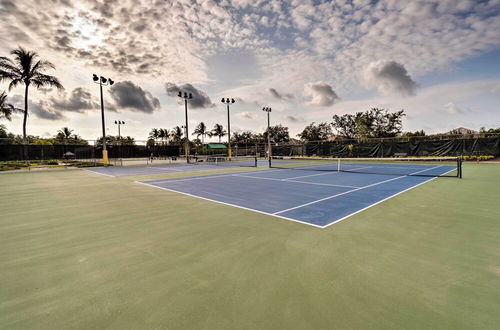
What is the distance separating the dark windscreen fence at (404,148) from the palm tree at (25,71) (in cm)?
3324

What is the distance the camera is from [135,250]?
3.54 metres

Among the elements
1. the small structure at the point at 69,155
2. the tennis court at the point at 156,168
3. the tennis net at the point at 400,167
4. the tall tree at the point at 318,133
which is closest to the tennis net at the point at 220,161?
the tennis court at the point at 156,168

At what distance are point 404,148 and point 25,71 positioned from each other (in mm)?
43891

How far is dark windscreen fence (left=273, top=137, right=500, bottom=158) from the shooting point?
2308 cm

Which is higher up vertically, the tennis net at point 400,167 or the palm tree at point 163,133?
the palm tree at point 163,133

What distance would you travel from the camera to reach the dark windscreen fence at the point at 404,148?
2308 centimetres

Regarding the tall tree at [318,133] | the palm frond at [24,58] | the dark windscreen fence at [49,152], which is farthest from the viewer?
the tall tree at [318,133]

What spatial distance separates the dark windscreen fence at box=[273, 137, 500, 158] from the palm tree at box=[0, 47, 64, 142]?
33.2 meters

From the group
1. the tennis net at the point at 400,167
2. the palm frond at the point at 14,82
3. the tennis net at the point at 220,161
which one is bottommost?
the tennis net at the point at 400,167

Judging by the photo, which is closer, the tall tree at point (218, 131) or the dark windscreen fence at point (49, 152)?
the dark windscreen fence at point (49, 152)

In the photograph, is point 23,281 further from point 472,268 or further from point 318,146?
point 318,146

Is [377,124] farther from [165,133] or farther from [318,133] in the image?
[165,133]

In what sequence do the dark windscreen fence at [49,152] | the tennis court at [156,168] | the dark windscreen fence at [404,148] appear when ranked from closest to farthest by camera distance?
the tennis court at [156,168] < the dark windscreen fence at [404,148] < the dark windscreen fence at [49,152]

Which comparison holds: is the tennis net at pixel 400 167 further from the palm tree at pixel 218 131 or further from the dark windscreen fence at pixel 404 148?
the palm tree at pixel 218 131
